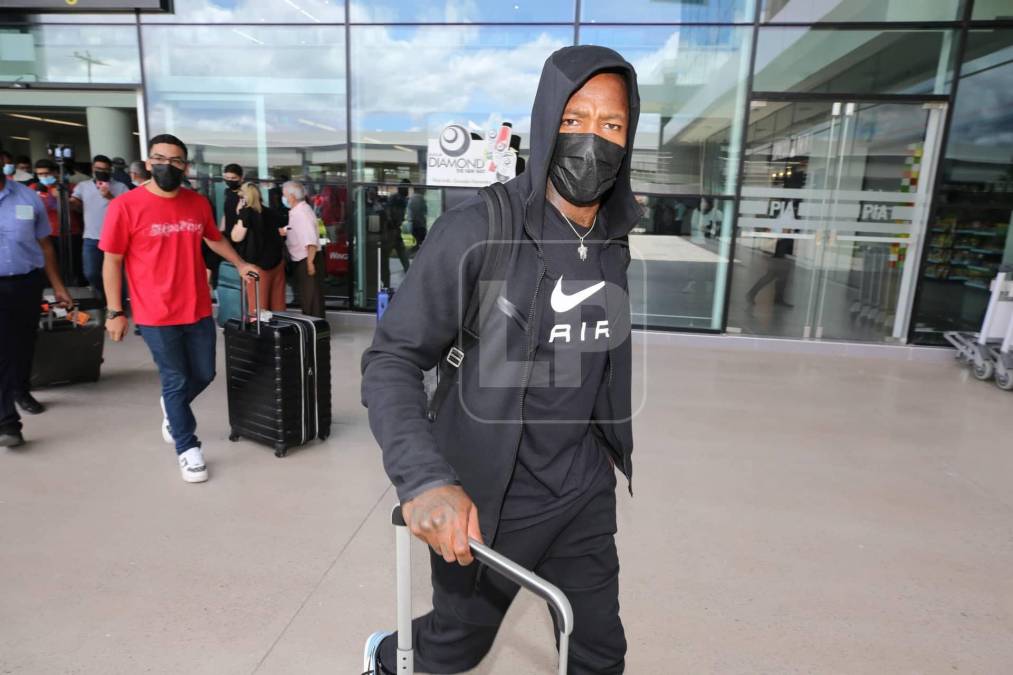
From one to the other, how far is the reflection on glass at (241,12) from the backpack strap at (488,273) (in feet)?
28.4

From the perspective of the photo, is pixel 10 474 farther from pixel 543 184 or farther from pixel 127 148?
pixel 127 148

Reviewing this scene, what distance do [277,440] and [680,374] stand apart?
4280mm

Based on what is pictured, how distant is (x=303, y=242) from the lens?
7457mm

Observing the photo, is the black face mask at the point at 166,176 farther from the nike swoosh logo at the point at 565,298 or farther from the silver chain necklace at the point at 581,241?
the nike swoosh logo at the point at 565,298

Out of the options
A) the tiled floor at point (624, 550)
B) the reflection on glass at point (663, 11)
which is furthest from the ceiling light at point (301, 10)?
the tiled floor at point (624, 550)

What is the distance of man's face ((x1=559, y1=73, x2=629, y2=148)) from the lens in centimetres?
158

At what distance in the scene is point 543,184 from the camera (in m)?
1.59

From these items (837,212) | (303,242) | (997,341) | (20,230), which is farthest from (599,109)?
(837,212)

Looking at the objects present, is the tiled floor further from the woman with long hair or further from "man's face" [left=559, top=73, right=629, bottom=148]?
"man's face" [left=559, top=73, right=629, bottom=148]

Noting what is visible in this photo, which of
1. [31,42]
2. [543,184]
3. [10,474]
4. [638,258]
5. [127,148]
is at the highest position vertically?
[31,42]

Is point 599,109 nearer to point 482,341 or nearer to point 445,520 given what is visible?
point 482,341

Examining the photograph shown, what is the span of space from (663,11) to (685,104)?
3.93ft

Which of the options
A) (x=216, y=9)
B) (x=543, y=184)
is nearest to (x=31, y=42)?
(x=216, y=9)

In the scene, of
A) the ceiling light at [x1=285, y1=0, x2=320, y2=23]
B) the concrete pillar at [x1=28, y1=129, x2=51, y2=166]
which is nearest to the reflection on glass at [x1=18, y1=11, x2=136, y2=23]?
the ceiling light at [x1=285, y1=0, x2=320, y2=23]
